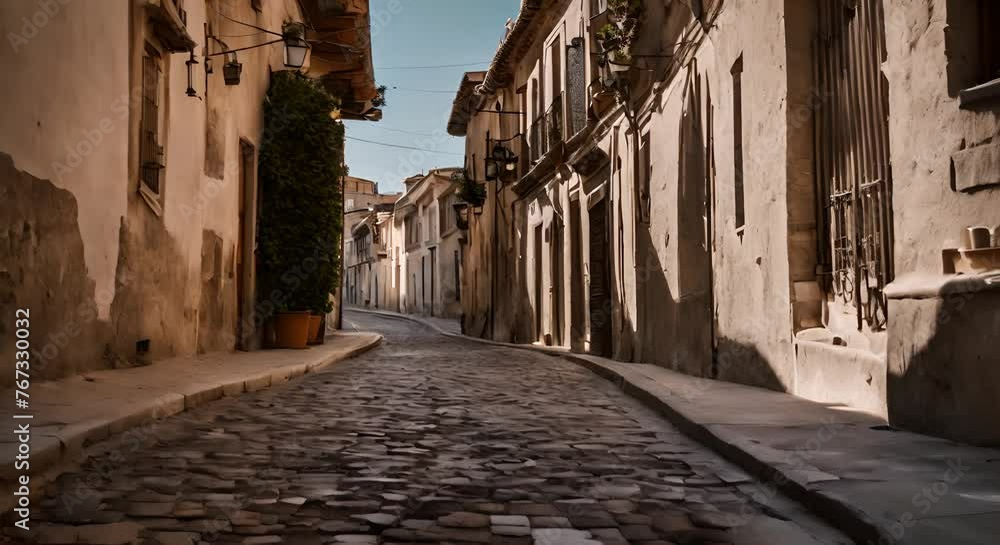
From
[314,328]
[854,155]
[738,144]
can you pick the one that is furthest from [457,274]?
[854,155]

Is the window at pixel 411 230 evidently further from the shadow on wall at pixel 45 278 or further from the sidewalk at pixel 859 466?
the sidewalk at pixel 859 466

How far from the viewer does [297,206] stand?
16.4 m

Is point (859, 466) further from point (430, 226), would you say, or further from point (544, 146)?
point (430, 226)

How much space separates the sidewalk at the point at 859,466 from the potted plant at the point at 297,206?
982 centimetres

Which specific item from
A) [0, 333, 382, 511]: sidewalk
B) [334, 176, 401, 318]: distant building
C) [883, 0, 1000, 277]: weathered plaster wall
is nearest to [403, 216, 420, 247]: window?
[334, 176, 401, 318]: distant building

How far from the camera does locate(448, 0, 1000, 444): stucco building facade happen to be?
5.31m

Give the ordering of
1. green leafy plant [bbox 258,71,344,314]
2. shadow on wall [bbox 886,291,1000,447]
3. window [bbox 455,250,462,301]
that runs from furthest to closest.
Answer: window [bbox 455,250,462,301]
green leafy plant [bbox 258,71,344,314]
shadow on wall [bbox 886,291,1000,447]

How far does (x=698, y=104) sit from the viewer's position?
10984mm

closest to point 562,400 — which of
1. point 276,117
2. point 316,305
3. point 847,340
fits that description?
point 847,340

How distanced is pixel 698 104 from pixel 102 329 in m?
6.88

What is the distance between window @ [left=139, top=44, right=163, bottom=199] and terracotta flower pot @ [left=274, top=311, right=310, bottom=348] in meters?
5.65

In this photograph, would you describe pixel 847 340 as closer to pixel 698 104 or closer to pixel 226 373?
pixel 698 104

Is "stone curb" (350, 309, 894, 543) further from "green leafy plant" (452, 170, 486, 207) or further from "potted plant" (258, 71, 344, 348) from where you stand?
"green leafy plant" (452, 170, 486, 207)

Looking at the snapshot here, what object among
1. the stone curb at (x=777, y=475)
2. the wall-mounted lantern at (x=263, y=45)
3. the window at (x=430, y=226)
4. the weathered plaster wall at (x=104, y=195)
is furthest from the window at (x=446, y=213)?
the stone curb at (x=777, y=475)
